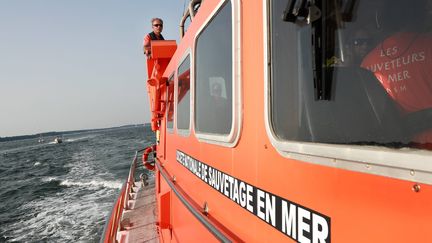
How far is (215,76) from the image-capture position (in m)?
2.41

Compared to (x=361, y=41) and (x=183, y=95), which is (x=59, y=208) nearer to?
(x=183, y=95)

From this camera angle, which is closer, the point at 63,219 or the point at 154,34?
the point at 154,34

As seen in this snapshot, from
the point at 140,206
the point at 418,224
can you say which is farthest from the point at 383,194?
the point at 140,206

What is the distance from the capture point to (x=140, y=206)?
769 cm

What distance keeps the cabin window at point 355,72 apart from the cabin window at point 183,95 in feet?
6.43

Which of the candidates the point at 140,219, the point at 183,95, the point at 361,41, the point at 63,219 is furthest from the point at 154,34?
the point at 63,219

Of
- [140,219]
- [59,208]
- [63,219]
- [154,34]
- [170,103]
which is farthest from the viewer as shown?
[59,208]

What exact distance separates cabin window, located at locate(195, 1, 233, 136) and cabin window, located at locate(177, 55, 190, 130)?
0.46 metres

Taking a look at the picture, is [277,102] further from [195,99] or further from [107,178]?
[107,178]

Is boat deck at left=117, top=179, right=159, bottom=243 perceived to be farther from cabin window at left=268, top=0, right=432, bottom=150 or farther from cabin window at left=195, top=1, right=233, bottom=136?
cabin window at left=268, top=0, right=432, bottom=150

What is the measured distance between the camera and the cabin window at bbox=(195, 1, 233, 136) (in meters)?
2.10

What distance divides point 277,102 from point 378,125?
53 centimetres

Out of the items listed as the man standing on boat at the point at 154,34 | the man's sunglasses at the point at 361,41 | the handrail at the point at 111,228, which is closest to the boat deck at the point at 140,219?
the handrail at the point at 111,228

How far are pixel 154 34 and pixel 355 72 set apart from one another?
604 cm
